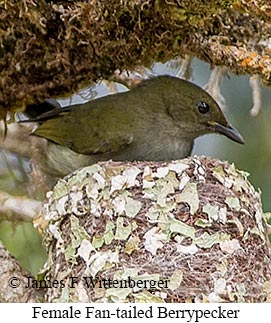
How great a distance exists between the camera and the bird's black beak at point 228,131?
4391 mm

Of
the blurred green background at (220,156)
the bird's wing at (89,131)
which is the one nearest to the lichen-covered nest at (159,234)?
the bird's wing at (89,131)

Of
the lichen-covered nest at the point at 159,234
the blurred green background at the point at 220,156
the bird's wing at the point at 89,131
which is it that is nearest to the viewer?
the lichen-covered nest at the point at 159,234

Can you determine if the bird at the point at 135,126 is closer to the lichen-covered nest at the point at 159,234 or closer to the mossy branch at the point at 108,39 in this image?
the mossy branch at the point at 108,39

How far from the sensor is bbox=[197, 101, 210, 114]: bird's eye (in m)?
4.47

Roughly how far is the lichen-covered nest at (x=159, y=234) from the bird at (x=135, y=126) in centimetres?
40

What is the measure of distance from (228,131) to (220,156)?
1.83 feet

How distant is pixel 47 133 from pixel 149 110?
45 centimetres

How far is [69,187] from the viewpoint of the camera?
398 cm

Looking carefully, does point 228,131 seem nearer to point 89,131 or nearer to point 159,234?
point 89,131

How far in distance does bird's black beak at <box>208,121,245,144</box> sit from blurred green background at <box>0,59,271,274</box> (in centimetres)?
48

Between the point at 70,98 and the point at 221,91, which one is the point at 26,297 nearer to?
the point at 70,98

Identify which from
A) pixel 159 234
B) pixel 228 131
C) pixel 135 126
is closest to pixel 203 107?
pixel 228 131

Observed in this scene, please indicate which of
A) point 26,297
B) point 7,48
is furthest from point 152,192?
point 7,48

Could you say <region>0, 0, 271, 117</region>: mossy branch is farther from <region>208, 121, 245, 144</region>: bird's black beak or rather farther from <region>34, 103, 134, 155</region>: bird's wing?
<region>208, 121, 245, 144</region>: bird's black beak
